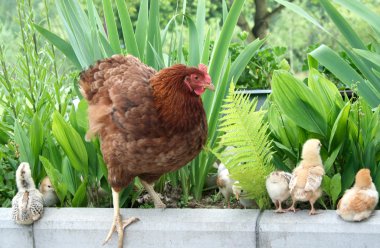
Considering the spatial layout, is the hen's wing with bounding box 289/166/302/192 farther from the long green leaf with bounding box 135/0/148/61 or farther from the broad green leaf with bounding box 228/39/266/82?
the long green leaf with bounding box 135/0/148/61

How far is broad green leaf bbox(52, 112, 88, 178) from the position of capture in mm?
3812

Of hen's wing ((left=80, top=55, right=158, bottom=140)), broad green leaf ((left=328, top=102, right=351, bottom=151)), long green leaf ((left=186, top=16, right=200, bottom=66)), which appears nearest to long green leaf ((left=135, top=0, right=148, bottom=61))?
long green leaf ((left=186, top=16, right=200, bottom=66))

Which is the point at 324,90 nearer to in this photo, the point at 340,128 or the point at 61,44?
the point at 340,128

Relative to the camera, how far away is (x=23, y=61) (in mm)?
4156

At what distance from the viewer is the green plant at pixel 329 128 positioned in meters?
3.52

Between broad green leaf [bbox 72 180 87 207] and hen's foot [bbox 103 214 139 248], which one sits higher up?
broad green leaf [bbox 72 180 87 207]

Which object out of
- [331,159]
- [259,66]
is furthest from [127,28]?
[259,66]

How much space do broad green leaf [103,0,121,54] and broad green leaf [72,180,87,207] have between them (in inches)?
34.8

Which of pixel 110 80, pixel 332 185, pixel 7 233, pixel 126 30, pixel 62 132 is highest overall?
pixel 126 30

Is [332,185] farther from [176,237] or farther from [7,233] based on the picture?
[7,233]

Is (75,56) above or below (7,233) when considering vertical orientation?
above

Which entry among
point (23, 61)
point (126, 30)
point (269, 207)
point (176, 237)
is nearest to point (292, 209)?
point (269, 207)

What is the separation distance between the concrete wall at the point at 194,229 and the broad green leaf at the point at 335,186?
0.45 ft

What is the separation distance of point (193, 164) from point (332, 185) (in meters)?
0.92
